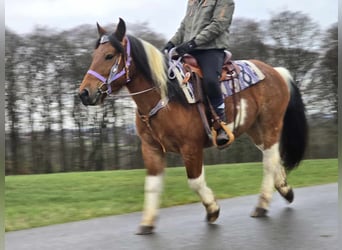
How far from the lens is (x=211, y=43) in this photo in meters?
6.15

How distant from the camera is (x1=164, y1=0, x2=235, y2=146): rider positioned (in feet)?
19.6

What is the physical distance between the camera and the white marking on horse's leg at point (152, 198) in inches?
226

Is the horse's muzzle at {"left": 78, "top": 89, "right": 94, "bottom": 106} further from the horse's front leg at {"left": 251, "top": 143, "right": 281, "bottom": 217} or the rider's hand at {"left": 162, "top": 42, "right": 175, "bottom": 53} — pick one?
the horse's front leg at {"left": 251, "top": 143, "right": 281, "bottom": 217}

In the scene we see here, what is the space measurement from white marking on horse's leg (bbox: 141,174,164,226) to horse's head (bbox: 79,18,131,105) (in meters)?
1.17

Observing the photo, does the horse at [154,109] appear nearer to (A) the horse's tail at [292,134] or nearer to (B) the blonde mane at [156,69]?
(B) the blonde mane at [156,69]

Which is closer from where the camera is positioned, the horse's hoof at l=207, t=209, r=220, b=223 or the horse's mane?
the horse's mane

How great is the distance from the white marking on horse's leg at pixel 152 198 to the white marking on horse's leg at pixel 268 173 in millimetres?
1474

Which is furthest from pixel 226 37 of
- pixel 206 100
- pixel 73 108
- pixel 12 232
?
pixel 73 108

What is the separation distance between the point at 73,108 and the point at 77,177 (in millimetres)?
4870

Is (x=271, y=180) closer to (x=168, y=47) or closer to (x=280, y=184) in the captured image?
(x=280, y=184)

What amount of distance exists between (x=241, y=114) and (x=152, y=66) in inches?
60.0

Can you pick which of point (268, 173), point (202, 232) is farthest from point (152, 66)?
point (268, 173)

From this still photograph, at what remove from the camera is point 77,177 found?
11234 mm

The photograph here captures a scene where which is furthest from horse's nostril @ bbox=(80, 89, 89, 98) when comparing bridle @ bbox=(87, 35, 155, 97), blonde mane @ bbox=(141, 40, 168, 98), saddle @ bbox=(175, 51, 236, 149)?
saddle @ bbox=(175, 51, 236, 149)
